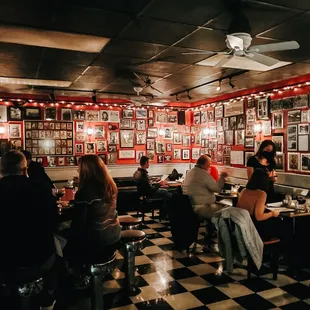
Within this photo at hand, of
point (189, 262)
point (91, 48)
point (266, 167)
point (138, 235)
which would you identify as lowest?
point (189, 262)

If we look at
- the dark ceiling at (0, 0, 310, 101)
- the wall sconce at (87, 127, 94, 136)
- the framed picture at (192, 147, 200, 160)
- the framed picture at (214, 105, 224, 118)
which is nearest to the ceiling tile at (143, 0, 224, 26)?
the dark ceiling at (0, 0, 310, 101)

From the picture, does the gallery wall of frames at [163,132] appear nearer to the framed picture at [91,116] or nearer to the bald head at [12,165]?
the framed picture at [91,116]

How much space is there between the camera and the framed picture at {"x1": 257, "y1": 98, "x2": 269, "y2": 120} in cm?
766

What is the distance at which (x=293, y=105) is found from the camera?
7.01 m

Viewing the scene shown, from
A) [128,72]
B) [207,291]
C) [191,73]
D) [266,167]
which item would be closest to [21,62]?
[128,72]

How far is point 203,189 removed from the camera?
5.31m

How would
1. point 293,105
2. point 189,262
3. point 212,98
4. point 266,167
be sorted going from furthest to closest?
point 212,98 → point 293,105 → point 266,167 → point 189,262

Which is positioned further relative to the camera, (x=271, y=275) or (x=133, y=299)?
(x=271, y=275)

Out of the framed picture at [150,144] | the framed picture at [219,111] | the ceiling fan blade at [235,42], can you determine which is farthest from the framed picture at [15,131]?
the ceiling fan blade at [235,42]

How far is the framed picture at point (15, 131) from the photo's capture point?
8.78 metres

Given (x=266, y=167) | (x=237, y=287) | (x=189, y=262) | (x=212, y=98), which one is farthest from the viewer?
(x=212, y=98)

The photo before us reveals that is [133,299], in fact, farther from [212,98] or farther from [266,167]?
[212,98]

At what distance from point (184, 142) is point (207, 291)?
7.25 metres

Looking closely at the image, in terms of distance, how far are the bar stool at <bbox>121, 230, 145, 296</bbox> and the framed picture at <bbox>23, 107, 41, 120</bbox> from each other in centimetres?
626
